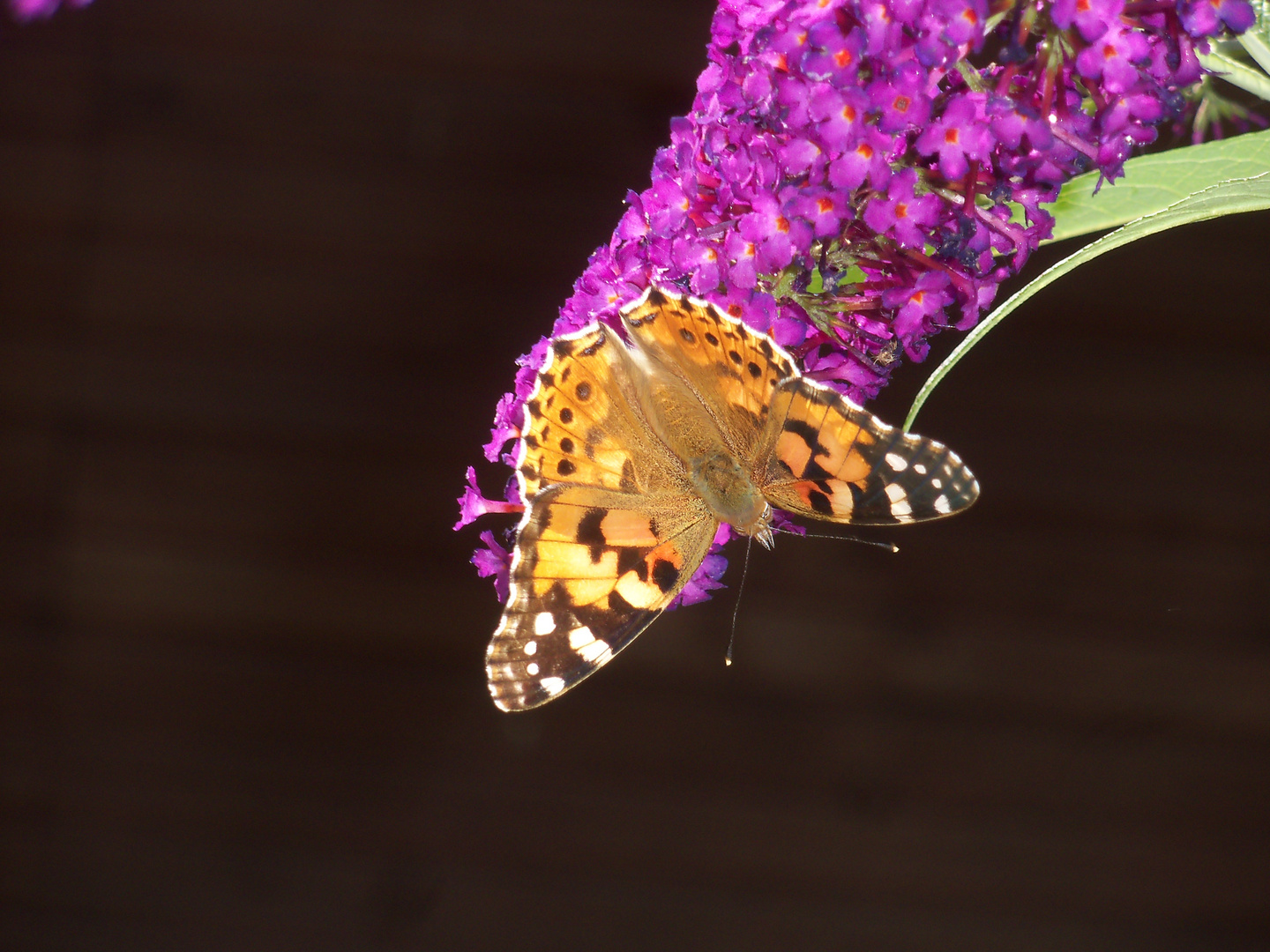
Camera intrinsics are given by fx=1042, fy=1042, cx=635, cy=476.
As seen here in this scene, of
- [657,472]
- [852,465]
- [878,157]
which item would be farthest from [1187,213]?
[657,472]

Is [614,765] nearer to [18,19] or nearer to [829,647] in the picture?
[829,647]

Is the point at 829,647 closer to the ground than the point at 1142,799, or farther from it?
farther from it

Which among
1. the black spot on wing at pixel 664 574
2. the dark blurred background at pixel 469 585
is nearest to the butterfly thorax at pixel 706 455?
the black spot on wing at pixel 664 574

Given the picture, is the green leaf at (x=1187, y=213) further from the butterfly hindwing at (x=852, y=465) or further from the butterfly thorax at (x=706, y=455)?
the butterfly thorax at (x=706, y=455)

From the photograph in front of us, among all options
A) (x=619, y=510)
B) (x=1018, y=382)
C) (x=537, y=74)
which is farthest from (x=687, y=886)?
(x=537, y=74)

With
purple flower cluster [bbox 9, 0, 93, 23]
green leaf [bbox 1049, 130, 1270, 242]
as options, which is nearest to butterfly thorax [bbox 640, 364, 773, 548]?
green leaf [bbox 1049, 130, 1270, 242]

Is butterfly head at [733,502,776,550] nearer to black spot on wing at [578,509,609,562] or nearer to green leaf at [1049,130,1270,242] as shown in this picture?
black spot on wing at [578,509,609,562]

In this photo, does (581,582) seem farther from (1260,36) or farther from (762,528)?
(1260,36)
